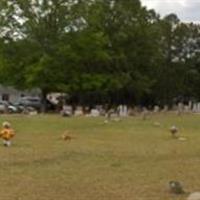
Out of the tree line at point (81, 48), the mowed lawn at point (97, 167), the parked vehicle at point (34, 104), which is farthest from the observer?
the parked vehicle at point (34, 104)

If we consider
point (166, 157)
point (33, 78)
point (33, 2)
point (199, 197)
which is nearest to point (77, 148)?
point (166, 157)

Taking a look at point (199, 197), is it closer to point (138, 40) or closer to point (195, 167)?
point (195, 167)

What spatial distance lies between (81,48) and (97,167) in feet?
158

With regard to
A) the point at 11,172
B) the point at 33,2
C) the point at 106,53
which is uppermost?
the point at 33,2

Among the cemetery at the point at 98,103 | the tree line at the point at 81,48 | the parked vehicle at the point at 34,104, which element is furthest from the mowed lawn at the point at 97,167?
the parked vehicle at the point at 34,104

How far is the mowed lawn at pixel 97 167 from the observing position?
12.8 metres

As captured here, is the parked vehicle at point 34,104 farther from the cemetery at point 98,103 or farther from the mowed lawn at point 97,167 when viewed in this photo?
the mowed lawn at point 97,167

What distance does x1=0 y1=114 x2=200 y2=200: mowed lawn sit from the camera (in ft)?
42.0

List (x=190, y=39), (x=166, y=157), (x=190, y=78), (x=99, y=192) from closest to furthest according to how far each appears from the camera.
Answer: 1. (x=99, y=192)
2. (x=166, y=157)
3. (x=190, y=78)
4. (x=190, y=39)

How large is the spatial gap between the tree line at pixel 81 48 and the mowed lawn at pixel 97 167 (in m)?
35.9

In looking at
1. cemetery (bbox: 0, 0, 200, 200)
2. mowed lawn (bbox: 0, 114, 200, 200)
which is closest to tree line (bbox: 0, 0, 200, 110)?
cemetery (bbox: 0, 0, 200, 200)

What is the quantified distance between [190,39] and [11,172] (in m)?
82.4

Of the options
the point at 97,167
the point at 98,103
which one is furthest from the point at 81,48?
the point at 97,167

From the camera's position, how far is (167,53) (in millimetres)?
90750
